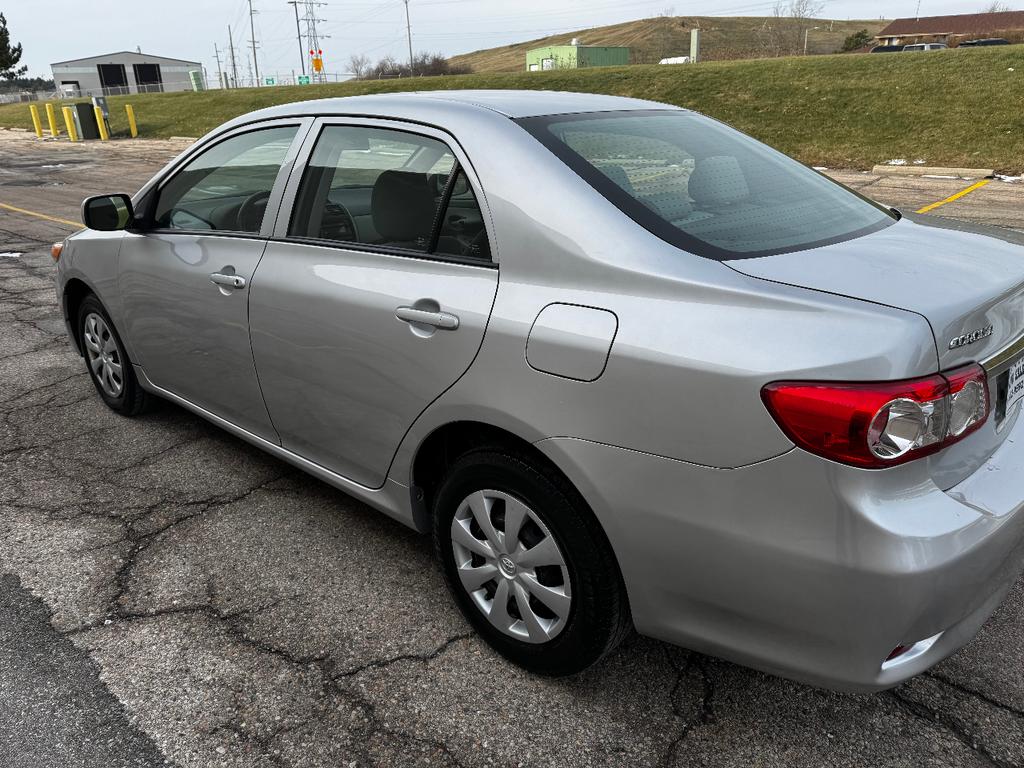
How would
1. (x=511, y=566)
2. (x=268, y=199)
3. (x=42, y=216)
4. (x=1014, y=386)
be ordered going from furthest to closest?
(x=42, y=216), (x=268, y=199), (x=511, y=566), (x=1014, y=386)

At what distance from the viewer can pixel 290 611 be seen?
275cm

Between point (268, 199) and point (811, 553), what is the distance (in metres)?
2.31

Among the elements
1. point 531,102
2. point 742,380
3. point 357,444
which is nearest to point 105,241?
point 357,444

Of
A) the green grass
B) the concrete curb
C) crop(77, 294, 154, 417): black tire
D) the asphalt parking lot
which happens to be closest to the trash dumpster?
the green grass

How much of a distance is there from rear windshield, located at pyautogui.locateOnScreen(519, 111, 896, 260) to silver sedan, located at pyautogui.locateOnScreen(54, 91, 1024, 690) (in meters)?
0.01

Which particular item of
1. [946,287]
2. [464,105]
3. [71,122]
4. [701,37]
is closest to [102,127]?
[71,122]

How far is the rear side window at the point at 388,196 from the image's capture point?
7.92ft

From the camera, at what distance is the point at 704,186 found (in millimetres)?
2455

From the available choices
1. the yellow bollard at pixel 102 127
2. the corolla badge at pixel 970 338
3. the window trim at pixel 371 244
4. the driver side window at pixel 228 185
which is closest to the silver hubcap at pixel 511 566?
the window trim at pixel 371 244

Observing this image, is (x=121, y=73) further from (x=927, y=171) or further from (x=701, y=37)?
(x=927, y=171)

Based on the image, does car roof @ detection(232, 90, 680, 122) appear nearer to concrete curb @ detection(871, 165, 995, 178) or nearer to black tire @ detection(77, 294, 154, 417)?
black tire @ detection(77, 294, 154, 417)

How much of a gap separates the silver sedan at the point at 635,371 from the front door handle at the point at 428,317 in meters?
0.01

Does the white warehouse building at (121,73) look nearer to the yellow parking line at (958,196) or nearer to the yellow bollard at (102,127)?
the yellow bollard at (102,127)

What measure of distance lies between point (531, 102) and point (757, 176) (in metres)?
0.78
